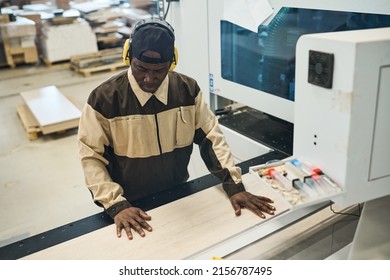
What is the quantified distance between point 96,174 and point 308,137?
2.07ft

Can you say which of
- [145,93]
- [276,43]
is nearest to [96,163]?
[145,93]

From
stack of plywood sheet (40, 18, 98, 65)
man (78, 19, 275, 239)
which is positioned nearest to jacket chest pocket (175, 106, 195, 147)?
man (78, 19, 275, 239)

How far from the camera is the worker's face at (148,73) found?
1167mm

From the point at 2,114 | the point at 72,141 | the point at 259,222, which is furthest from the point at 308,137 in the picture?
the point at 2,114

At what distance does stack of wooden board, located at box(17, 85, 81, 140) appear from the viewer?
3.50m

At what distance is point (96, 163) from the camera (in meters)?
1.19

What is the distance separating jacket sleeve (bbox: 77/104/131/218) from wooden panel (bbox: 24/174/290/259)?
9 centimetres

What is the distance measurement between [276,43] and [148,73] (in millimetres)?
611

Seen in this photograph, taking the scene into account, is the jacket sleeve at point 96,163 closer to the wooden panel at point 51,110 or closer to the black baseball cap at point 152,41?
the black baseball cap at point 152,41

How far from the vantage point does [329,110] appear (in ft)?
2.70

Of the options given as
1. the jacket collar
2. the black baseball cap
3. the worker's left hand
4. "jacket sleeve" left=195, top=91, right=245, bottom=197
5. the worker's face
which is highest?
the black baseball cap

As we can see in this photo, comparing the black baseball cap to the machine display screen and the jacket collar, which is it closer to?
the jacket collar

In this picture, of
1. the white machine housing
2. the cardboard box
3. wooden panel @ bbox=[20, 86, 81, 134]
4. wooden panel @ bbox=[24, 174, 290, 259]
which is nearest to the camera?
the white machine housing

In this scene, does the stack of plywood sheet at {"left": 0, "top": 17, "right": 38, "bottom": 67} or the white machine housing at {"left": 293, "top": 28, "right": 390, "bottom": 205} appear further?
the stack of plywood sheet at {"left": 0, "top": 17, "right": 38, "bottom": 67}
